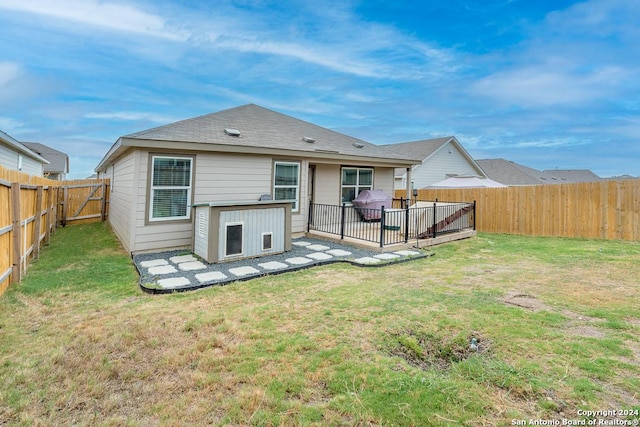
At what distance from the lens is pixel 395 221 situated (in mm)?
9352

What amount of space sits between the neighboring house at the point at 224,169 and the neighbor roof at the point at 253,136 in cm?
3

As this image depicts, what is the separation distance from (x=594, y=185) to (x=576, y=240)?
1.81 m

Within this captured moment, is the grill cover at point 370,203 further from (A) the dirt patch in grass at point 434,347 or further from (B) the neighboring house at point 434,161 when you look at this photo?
(B) the neighboring house at point 434,161

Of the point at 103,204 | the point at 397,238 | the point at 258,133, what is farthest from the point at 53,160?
the point at 397,238

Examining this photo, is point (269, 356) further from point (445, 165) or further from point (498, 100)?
point (498, 100)

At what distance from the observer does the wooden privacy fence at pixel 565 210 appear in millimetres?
8938

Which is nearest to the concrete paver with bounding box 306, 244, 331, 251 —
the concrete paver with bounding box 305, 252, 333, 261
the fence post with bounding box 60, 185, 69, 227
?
the concrete paver with bounding box 305, 252, 333, 261

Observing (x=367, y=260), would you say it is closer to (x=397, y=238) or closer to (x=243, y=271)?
(x=397, y=238)

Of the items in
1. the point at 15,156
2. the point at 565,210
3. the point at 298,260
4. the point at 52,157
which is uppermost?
the point at 52,157

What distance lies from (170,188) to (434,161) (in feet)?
55.5

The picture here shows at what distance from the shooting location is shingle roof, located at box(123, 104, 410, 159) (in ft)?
23.5

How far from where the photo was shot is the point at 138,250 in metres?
6.65

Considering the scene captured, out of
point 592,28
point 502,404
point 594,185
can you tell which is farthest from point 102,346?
point 592,28

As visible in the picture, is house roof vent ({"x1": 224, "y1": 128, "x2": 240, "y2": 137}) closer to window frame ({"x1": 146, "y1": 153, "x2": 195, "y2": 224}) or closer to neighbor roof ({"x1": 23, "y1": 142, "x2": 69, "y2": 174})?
window frame ({"x1": 146, "y1": 153, "x2": 195, "y2": 224})
